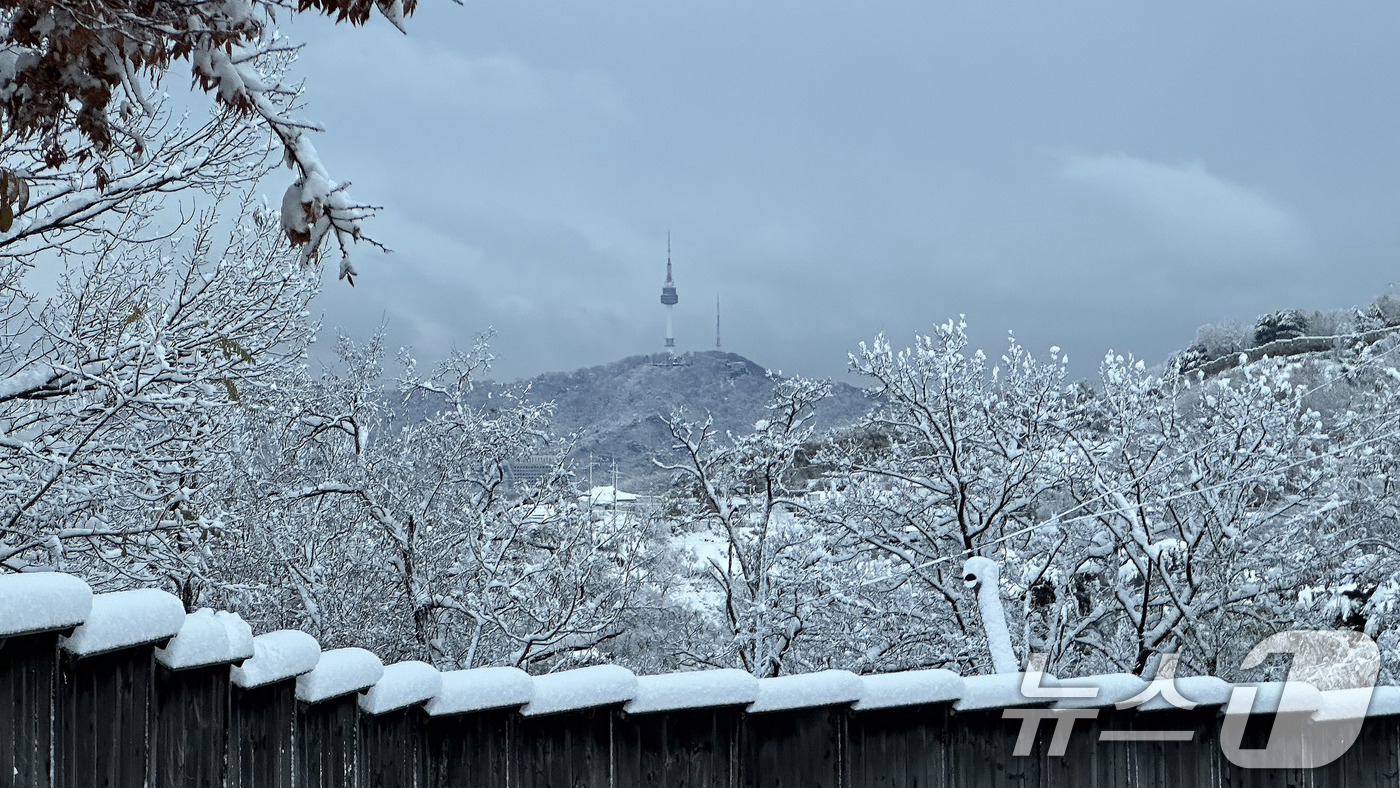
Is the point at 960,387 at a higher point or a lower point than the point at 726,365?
lower

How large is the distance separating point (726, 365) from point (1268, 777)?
56.0 ft

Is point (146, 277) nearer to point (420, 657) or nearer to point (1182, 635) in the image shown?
point (420, 657)

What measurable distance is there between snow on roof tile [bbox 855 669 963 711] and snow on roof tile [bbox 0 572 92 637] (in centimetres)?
225

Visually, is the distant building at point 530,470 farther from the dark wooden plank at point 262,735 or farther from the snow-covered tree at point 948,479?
the dark wooden plank at point 262,735

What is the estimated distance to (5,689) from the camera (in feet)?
7.63

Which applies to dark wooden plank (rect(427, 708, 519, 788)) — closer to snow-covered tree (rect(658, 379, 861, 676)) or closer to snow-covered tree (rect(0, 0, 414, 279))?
snow-covered tree (rect(0, 0, 414, 279))

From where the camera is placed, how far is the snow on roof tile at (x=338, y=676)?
2.97m

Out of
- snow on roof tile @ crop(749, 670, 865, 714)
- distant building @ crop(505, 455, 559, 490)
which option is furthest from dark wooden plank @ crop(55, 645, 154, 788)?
distant building @ crop(505, 455, 559, 490)

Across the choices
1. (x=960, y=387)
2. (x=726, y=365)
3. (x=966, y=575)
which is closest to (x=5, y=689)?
(x=966, y=575)

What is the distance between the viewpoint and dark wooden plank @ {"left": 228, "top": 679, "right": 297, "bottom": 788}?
2.84 metres

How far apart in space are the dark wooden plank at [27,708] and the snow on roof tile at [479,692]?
1050 mm

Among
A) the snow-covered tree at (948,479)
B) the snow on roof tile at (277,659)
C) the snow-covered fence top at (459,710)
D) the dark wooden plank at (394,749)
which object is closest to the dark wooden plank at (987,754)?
the snow-covered fence top at (459,710)

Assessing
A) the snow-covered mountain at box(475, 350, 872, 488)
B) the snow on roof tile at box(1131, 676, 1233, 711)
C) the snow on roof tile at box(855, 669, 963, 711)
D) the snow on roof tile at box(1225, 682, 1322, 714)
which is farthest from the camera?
the snow-covered mountain at box(475, 350, 872, 488)

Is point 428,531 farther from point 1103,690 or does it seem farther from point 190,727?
point 190,727
